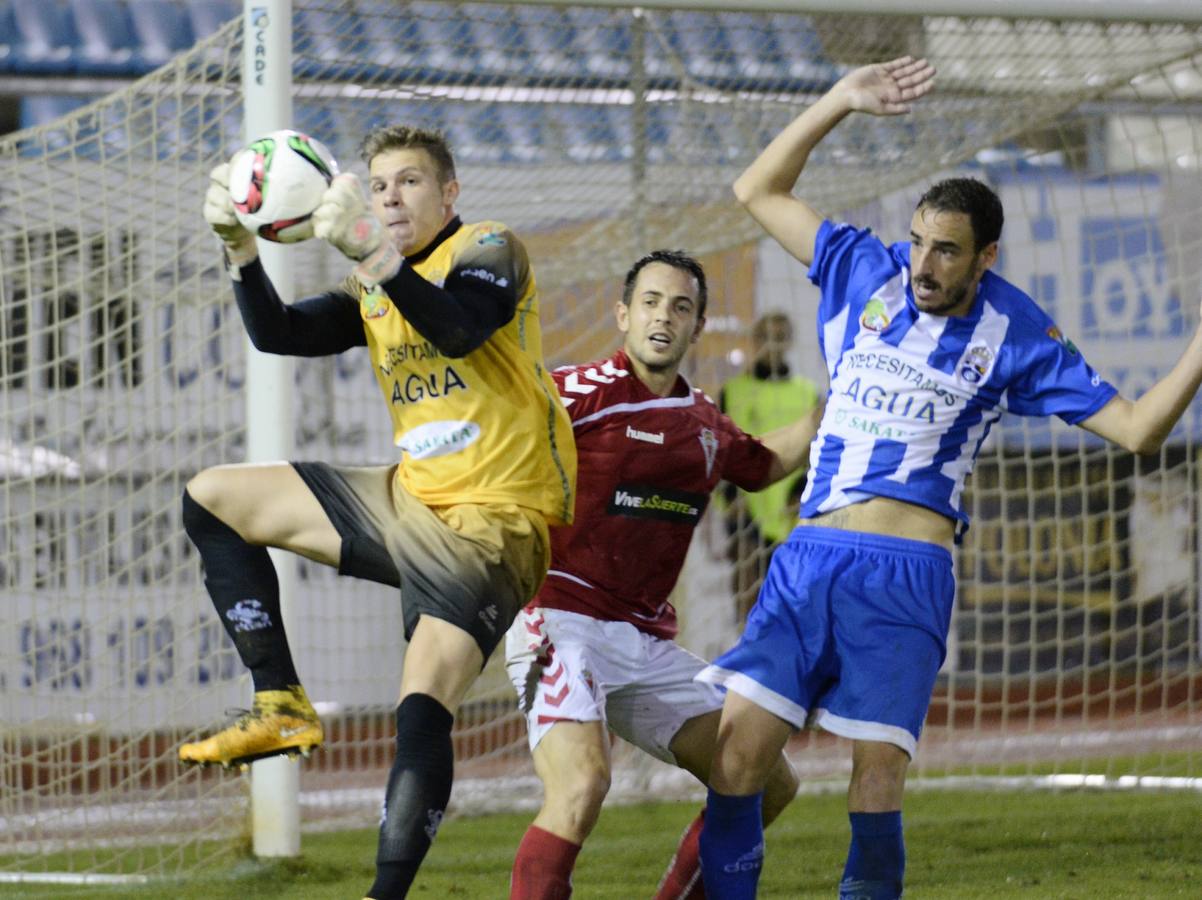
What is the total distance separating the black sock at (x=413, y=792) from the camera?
12.0 ft

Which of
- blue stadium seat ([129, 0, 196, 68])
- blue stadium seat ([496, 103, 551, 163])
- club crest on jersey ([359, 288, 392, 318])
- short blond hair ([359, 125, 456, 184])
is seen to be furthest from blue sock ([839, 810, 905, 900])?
blue stadium seat ([129, 0, 196, 68])

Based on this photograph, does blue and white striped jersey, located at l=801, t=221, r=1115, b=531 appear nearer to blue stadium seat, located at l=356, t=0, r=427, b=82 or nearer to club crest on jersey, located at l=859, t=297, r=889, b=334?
club crest on jersey, located at l=859, t=297, r=889, b=334

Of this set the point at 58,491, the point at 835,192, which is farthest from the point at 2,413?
the point at 835,192

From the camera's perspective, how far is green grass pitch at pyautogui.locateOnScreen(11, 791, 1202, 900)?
5414 millimetres

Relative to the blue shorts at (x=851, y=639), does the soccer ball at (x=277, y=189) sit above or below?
above

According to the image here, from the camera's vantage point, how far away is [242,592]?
13.2 feet

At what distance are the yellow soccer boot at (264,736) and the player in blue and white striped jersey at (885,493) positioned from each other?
3.28ft

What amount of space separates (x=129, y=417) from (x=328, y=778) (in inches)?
87.7

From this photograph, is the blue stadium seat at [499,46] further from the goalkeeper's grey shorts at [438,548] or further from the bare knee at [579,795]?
the bare knee at [579,795]

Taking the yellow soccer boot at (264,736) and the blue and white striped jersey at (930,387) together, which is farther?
the blue and white striped jersey at (930,387)

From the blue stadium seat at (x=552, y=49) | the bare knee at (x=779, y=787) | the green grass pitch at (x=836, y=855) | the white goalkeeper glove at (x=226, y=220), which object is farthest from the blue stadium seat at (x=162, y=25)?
the bare knee at (x=779, y=787)

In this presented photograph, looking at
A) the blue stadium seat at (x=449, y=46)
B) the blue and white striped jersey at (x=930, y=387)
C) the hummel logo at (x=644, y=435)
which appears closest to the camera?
the blue and white striped jersey at (x=930, y=387)

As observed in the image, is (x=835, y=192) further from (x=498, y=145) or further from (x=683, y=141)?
(x=498, y=145)

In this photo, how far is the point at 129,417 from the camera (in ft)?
20.4
